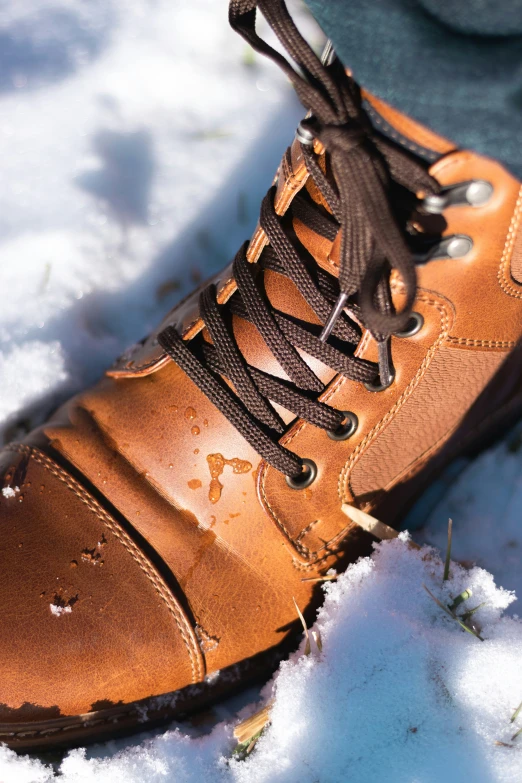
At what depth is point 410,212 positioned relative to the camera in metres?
0.89

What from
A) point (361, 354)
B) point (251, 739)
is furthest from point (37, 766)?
point (361, 354)

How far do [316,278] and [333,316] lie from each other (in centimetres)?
8

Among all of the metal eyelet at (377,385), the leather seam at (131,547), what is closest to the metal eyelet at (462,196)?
the metal eyelet at (377,385)

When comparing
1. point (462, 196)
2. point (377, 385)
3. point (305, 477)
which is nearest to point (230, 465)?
point (305, 477)

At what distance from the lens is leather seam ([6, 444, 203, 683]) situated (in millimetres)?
1052

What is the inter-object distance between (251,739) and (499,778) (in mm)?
403

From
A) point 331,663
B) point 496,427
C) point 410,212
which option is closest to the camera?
point 410,212

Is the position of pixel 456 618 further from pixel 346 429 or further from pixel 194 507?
pixel 194 507

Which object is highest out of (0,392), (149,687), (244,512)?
(0,392)

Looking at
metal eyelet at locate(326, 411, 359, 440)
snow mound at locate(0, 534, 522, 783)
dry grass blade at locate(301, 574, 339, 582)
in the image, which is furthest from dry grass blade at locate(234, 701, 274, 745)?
metal eyelet at locate(326, 411, 359, 440)

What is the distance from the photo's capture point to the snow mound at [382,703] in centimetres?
101

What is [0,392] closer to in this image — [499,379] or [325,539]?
[325,539]

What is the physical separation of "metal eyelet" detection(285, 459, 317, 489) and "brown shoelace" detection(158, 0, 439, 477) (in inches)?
0.6

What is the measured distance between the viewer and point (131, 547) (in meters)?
1.06
